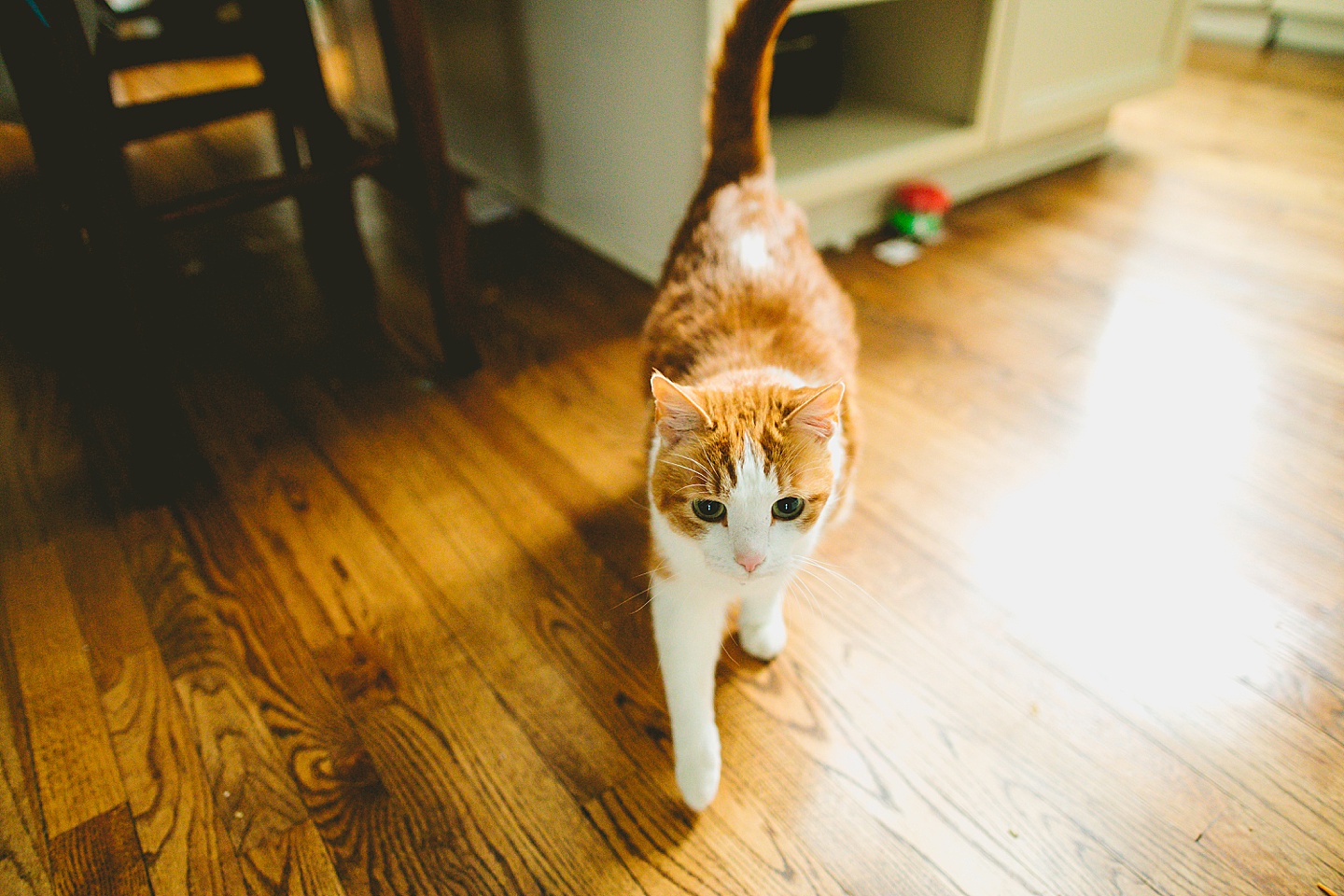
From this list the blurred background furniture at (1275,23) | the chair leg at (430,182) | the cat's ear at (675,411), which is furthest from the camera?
the blurred background furniture at (1275,23)

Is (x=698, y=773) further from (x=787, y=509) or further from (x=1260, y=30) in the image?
(x=1260, y=30)

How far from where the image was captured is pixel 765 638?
1.03 m

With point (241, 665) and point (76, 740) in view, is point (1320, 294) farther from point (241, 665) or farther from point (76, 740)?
point (76, 740)

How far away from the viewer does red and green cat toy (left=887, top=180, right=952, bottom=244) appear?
2.00m

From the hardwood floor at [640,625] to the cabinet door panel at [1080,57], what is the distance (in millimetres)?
565

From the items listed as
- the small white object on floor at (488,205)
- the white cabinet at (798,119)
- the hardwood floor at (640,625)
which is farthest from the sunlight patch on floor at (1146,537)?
the small white object on floor at (488,205)

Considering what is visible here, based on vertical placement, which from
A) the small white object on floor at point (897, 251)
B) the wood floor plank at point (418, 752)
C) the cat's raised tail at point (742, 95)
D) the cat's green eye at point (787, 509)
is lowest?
the wood floor plank at point (418, 752)

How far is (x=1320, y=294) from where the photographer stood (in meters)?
1.75

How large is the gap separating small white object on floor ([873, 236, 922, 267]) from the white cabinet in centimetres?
9

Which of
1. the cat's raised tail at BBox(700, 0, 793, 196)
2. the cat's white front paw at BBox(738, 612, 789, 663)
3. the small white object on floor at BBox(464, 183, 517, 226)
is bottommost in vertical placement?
the cat's white front paw at BBox(738, 612, 789, 663)

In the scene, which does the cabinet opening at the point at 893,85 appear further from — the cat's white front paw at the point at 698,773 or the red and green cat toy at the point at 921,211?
the cat's white front paw at the point at 698,773

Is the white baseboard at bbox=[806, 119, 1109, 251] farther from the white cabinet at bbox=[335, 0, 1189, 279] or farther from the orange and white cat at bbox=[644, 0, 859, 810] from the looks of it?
the orange and white cat at bbox=[644, 0, 859, 810]

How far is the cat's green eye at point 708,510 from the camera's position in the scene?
0.75 meters

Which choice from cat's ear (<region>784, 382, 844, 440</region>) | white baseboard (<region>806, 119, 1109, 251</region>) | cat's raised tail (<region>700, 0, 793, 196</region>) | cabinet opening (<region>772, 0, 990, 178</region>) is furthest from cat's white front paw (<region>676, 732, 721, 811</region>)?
white baseboard (<region>806, 119, 1109, 251</region>)
